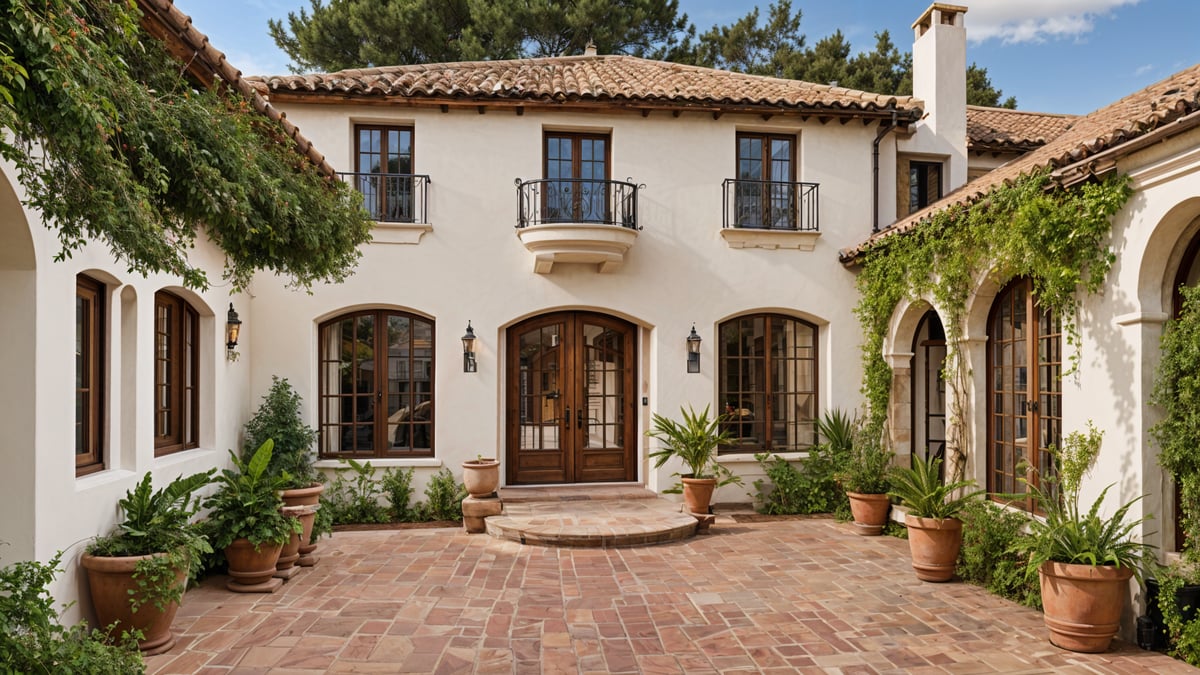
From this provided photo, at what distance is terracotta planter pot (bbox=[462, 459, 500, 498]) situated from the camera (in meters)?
8.91

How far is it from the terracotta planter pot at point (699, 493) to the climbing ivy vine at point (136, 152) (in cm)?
543

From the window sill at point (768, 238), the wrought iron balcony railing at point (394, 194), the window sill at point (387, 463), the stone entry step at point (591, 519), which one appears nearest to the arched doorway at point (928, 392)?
the window sill at point (768, 238)

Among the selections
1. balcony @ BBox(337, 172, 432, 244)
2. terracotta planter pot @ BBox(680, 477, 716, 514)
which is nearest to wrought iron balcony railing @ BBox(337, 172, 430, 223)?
balcony @ BBox(337, 172, 432, 244)

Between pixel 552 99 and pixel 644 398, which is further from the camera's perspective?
pixel 644 398

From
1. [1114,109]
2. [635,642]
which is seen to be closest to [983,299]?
[1114,109]

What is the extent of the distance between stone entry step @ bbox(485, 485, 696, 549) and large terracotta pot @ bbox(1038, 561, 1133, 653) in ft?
13.5

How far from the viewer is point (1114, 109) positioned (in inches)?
349

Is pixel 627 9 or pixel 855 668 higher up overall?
pixel 627 9

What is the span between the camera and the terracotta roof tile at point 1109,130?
200 inches

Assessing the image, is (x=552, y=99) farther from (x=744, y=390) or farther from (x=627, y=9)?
(x=627, y=9)

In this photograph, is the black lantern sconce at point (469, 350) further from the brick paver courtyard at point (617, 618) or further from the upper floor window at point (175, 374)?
the upper floor window at point (175, 374)

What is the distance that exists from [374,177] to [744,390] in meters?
6.01

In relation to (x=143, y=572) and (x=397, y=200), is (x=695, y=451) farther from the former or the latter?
(x=143, y=572)

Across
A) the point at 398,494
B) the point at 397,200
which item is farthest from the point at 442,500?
the point at 397,200
